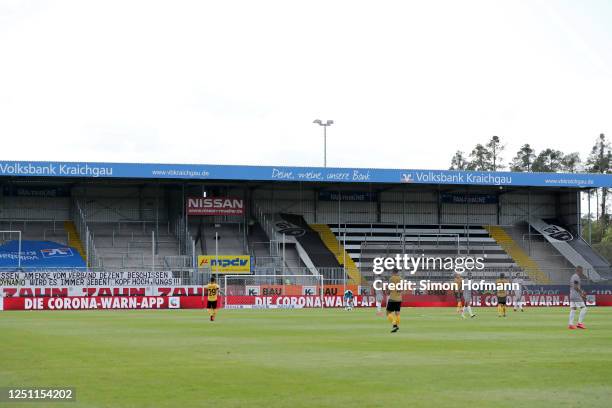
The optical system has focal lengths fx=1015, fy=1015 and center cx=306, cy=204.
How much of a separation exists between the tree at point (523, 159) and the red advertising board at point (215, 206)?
7193 cm

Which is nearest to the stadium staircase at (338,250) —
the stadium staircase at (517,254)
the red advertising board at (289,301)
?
the red advertising board at (289,301)

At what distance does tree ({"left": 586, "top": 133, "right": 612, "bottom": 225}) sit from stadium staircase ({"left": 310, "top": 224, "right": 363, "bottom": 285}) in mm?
60854

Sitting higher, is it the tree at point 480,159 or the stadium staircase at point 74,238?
the tree at point 480,159

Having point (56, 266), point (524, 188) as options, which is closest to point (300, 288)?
point (56, 266)

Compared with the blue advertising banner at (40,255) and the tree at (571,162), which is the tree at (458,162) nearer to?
the tree at (571,162)

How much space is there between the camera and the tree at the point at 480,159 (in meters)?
139

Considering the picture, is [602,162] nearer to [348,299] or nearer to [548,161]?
[548,161]

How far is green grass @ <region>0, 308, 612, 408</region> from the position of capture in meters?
13.5

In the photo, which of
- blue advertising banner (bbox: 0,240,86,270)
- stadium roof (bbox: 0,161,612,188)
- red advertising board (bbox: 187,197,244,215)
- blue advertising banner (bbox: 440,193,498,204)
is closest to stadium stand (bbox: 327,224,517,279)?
blue advertising banner (bbox: 440,193,498,204)

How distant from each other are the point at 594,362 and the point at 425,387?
549cm

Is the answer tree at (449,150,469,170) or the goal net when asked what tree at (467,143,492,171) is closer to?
tree at (449,150,469,170)

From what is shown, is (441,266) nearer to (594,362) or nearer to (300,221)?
(300,221)

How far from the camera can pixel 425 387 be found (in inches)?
579

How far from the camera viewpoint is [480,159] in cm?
14050
